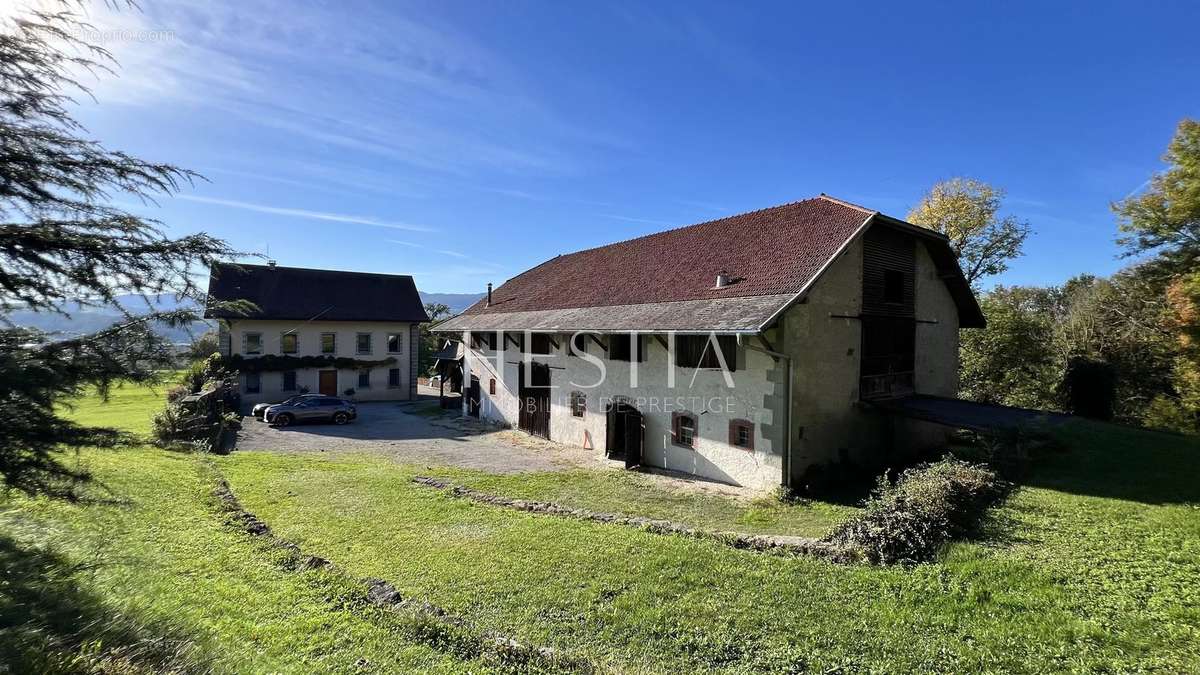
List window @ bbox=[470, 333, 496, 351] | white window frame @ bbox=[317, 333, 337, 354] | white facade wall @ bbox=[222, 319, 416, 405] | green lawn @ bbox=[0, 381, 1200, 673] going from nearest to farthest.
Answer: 1. green lawn @ bbox=[0, 381, 1200, 673]
2. window @ bbox=[470, 333, 496, 351]
3. white facade wall @ bbox=[222, 319, 416, 405]
4. white window frame @ bbox=[317, 333, 337, 354]

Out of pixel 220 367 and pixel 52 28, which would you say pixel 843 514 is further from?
pixel 220 367

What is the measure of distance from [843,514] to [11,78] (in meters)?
12.9

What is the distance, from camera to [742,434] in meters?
12.9

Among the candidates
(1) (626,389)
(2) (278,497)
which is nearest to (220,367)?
(2) (278,497)

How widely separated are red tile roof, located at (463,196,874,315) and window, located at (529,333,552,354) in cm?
137

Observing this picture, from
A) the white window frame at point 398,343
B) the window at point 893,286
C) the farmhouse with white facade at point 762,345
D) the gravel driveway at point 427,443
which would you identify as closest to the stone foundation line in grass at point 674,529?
the gravel driveway at point 427,443

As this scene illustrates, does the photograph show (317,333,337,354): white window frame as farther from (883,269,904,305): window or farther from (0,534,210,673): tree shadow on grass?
(883,269,904,305): window

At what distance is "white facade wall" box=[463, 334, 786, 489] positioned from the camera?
1220 centimetres

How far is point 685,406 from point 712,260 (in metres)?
5.10

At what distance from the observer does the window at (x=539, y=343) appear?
1975 centimetres

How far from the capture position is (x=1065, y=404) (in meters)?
16.6

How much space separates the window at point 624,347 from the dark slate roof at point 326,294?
18839 mm

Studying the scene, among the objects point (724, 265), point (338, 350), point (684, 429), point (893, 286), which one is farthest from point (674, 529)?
point (338, 350)

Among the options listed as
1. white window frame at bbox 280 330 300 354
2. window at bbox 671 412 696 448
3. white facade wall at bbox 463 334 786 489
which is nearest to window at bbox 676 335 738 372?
white facade wall at bbox 463 334 786 489
